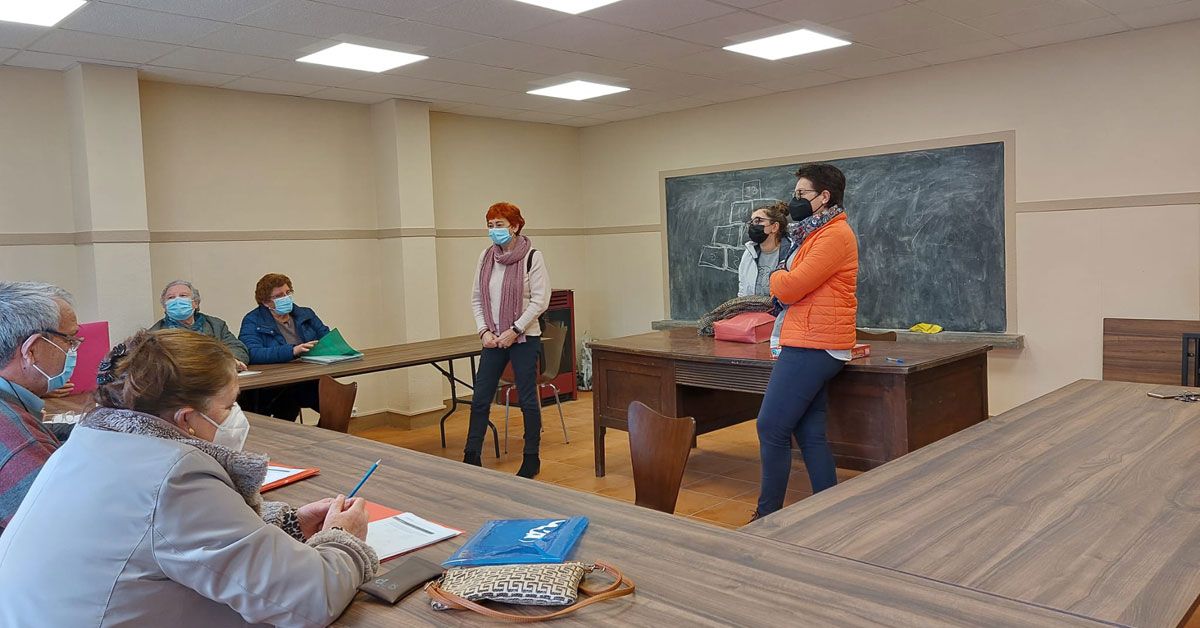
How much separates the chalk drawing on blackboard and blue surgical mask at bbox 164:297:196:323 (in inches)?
164

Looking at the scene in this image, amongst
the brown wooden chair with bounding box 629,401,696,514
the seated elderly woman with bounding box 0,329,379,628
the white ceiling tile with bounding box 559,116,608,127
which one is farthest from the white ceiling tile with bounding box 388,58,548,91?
the seated elderly woman with bounding box 0,329,379,628

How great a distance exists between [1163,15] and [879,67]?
5.41ft

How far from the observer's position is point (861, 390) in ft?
12.4

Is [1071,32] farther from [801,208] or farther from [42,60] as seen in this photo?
[42,60]

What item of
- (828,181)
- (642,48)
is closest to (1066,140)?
(642,48)

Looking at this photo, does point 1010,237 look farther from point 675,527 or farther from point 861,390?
point 675,527

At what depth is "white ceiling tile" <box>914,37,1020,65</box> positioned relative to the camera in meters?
5.28

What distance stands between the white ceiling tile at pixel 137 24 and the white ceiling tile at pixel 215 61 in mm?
300

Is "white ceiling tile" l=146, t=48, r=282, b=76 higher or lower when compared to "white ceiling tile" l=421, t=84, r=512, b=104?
lower

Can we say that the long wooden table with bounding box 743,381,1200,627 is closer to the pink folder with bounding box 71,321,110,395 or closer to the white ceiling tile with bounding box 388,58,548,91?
the pink folder with bounding box 71,321,110,395

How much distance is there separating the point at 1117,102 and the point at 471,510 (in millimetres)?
5047

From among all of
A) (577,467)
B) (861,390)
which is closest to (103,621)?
(861,390)

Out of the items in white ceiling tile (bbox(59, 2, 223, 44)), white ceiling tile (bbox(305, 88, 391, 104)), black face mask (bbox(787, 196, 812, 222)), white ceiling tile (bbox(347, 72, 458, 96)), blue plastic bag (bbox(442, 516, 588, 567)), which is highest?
white ceiling tile (bbox(305, 88, 391, 104))

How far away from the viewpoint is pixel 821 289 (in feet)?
10.7
